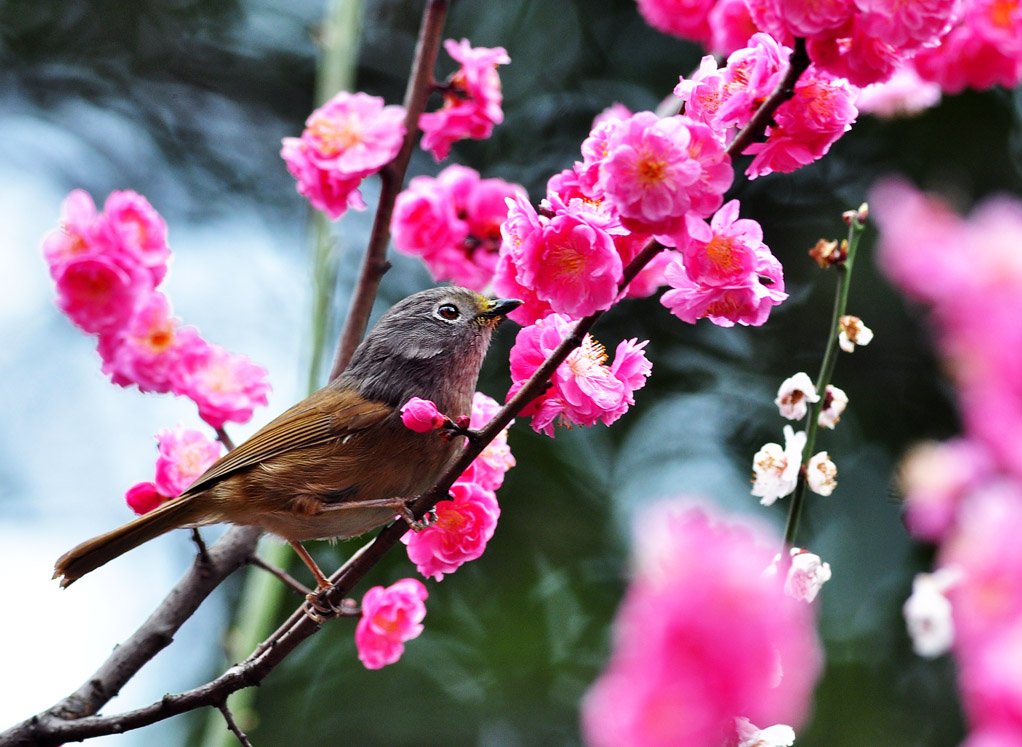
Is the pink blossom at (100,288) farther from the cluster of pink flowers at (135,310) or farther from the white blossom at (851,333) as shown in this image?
the white blossom at (851,333)

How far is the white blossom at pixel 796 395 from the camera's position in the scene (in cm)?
160

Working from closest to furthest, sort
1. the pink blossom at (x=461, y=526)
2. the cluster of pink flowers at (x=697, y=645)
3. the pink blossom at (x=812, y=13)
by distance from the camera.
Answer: the cluster of pink flowers at (x=697, y=645) < the pink blossom at (x=812, y=13) < the pink blossom at (x=461, y=526)

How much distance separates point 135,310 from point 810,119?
172cm

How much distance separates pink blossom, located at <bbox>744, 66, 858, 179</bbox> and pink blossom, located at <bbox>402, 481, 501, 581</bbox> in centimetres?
85

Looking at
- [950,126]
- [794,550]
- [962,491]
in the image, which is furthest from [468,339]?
[950,126]

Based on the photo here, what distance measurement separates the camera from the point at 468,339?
267 centimetres

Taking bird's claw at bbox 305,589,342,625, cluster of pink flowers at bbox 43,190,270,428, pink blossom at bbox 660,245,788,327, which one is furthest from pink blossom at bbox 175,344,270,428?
pink blossom at bbox 660,245,788,327

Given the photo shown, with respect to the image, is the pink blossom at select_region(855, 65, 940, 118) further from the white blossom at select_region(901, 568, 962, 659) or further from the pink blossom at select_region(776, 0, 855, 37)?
the white blossom at select_region(901, 568, 962, 659)

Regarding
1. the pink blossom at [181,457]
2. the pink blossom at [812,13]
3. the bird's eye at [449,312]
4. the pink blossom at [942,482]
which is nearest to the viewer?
the pink blossom at [942,482]

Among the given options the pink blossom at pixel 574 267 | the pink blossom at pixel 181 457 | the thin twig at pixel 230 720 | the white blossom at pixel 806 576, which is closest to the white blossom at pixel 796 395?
the white blossom at pixel 806 576

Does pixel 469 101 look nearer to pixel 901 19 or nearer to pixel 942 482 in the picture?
pixel 901 19

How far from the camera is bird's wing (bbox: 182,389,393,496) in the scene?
251cm

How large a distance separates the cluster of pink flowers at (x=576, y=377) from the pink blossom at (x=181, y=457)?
106 centimetres

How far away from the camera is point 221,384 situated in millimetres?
2414
